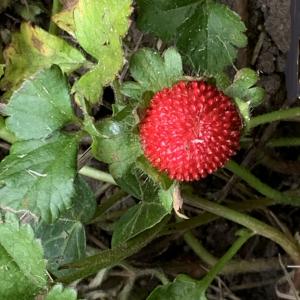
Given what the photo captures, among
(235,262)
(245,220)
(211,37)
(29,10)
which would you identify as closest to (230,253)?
(245,220)

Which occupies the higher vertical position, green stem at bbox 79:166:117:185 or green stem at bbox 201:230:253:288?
green stem at bbox 79:166:117:185

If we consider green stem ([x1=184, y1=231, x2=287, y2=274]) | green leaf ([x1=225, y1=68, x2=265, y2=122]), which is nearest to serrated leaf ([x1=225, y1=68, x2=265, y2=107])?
green leaf ([x1=225, y1=68, x2=265, y2=122])

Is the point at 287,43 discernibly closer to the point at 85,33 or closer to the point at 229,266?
the point at 229,266

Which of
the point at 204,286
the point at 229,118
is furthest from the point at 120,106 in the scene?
the point at 204,286

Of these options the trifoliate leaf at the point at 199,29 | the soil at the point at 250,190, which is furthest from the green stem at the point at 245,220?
the trifoliate leaf at the point at 199,29

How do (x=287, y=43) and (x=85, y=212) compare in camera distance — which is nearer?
(x=85, y=212)

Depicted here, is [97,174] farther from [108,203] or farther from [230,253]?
[230,253]

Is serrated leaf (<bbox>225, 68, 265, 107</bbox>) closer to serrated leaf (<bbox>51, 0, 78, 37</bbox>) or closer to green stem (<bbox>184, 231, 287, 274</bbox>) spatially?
serrated leaf (<bbox>51, 0, 78, 37</bbox>)
